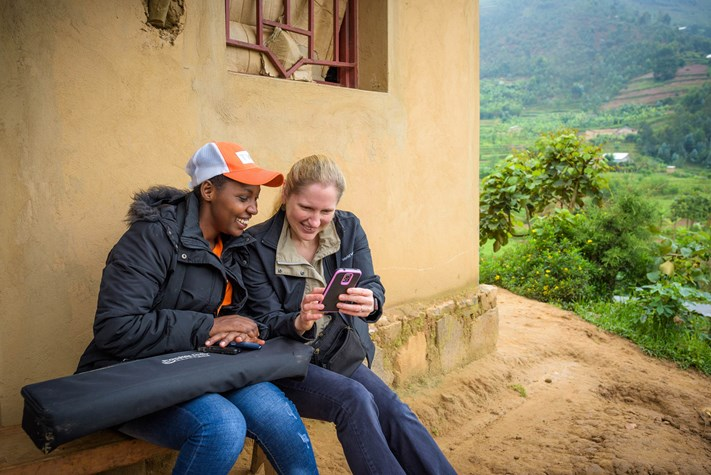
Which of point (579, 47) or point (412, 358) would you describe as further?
point (579, 47)

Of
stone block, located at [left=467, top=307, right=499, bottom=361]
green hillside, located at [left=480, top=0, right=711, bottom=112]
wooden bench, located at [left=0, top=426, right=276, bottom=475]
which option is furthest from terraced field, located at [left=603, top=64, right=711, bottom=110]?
wooden bench, located at [left=0, top=426, right=276, bottom=475]

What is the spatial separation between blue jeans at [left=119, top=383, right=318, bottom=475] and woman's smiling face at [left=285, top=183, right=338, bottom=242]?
2.43ft

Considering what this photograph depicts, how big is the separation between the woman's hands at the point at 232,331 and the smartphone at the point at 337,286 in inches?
12.0

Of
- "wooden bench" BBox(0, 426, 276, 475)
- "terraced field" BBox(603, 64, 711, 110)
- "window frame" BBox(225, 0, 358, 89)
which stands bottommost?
"wooden bench" BBox(0, 426, 276, 475)

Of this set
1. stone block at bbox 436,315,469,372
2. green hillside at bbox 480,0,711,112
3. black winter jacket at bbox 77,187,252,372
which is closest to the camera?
black winter jacket at bbox 77,187,252,372

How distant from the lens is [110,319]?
89.7 inches

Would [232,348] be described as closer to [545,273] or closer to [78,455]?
[78,455]

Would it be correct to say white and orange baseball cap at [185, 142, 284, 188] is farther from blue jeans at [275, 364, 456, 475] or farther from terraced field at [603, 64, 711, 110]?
terraced field at [603, 64, 711, 110]

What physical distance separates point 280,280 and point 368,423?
0.75 m

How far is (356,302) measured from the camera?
8.68 ft

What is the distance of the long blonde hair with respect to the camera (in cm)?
280

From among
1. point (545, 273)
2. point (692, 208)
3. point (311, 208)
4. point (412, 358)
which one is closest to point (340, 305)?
point (311, 208)

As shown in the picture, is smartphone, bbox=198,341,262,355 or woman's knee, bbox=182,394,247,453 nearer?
woman's knee, bbox=182,394,247,453

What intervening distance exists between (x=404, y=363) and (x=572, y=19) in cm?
3642
